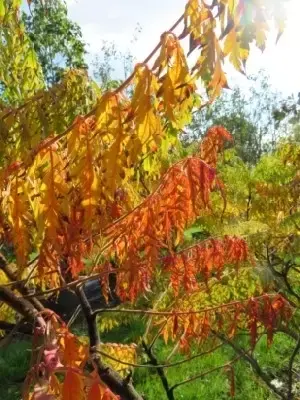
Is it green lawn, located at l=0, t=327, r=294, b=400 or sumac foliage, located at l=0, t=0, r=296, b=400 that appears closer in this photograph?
sumac foliage, located at l=0, t=0, r=296, b=400

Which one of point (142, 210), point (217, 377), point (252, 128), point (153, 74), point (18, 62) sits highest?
point (252, 128)

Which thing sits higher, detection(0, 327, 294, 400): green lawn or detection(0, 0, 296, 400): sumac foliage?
detection(0, 0, 296, 400): sumac foliage

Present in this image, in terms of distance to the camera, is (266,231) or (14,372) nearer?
(266,231)

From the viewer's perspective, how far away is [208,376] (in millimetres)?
6281

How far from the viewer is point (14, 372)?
720 cm

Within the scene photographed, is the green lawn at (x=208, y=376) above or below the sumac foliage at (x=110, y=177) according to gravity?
below

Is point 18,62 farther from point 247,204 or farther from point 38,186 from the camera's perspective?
point 247,204

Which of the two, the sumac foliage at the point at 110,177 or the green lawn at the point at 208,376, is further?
the green lawn at the point at 208,376

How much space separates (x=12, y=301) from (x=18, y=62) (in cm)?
117

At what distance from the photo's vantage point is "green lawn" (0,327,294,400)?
5859 millimetres

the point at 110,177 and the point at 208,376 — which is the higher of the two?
the point at 110,177

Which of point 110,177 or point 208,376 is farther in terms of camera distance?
point 208,376

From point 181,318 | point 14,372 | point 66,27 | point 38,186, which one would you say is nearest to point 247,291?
point 181,318

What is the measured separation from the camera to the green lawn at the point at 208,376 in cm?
586
